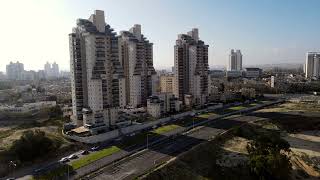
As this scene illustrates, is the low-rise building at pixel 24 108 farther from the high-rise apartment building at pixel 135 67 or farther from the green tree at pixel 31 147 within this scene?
the green tree at pixel 31 147

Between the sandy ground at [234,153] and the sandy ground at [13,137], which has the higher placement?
the sandy ground at [13,137]

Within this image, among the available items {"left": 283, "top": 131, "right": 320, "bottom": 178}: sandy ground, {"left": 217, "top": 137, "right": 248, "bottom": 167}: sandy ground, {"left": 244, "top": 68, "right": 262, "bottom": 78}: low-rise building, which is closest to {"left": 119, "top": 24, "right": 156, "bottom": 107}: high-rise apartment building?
{"left": 217, "top": 137, "right": 248, "bottom": 167}: sandy ground

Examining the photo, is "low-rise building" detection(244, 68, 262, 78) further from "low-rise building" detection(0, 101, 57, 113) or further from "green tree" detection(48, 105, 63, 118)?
"green tree" detection(48, 105, 63, 118)

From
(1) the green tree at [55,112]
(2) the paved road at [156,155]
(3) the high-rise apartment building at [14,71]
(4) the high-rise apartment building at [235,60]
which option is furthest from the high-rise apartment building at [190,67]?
(3) the high-rise apartment building at [14,71]

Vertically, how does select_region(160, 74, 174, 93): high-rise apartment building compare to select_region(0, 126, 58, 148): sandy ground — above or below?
above

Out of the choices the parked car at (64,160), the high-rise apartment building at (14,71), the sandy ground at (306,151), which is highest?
the high-rise apartment building at (14,71)

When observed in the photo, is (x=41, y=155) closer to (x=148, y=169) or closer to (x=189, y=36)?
(x=148, y=169)

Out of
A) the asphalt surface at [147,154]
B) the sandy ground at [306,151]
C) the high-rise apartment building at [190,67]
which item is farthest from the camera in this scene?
the high-rise apartment building at [190,67]

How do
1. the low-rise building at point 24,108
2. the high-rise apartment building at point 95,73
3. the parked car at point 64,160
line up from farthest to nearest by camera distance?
the low-rise building at point 24,108
the high-rise apartment building at point 95,73
the parked car at point 64,160
